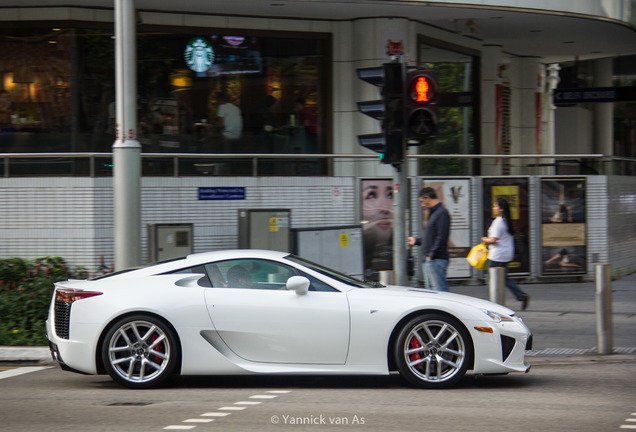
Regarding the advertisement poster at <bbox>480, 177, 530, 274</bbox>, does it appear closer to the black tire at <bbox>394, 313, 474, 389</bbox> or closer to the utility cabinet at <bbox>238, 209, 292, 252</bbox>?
the utility cabinet at <bbox>238, 209, 292, 252</bbox>

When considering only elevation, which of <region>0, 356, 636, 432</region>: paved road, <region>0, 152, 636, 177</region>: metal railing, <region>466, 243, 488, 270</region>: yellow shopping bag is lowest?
<region>0, 356, 636, 432</region>: paved road

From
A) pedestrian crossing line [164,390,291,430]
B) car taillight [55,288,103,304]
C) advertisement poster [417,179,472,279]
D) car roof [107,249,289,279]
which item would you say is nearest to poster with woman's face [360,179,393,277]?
advertisement poster [417,179,472,279]

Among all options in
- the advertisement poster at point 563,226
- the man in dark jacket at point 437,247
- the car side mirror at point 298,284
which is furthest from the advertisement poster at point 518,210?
the car side mirror at point 298,284

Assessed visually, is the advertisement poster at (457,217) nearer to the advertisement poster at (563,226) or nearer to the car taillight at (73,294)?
the advertisement poster at (563,226)

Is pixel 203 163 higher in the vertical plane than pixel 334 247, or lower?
higher

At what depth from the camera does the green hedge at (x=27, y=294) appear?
430 inches

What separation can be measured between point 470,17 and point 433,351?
11.0 metres

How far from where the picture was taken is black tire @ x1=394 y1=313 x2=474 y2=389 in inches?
297

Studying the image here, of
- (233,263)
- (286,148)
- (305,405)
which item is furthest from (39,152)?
(305,405)

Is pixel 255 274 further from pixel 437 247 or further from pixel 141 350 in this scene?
pixel 437 247

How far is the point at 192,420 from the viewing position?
21.0 feet

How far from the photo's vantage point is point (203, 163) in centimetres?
1495

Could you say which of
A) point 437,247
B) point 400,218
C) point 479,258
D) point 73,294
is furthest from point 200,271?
point 479,258

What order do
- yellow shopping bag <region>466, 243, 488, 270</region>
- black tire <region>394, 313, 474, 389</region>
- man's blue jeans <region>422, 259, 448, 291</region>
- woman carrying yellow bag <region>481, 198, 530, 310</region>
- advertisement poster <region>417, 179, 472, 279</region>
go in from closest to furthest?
black tire <region>394, 313, 474, 389</region> < man's blue jeans <region>422, 259, 448, 291</region> < woman carrying yellow bag <region>481, 198, 530, 310</region> < yellow shopping bag <region>466, 243, 488, 270</region> < advertisement poster <region>417, 179, 472, 279</region>
